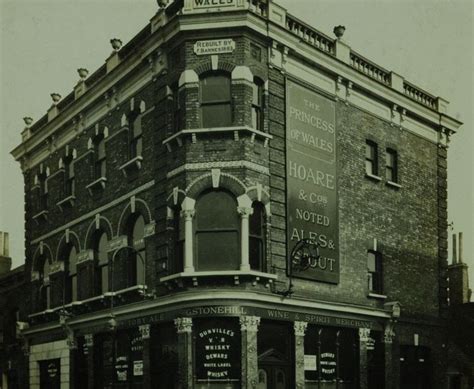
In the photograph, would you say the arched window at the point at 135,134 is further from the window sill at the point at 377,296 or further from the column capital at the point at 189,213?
the window sill at the point at 377,296

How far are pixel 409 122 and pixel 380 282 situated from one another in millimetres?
6832

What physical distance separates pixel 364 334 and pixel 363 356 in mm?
771

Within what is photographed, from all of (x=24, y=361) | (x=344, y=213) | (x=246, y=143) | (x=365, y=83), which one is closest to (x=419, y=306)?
(x=344, y=213)

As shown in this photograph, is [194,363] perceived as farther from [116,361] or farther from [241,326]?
[116,361]

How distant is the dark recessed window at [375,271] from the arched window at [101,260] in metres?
9.74

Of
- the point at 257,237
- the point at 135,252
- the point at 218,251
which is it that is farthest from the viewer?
the point at 135,252

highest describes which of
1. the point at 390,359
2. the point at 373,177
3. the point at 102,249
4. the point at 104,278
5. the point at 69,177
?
the point at 69,177

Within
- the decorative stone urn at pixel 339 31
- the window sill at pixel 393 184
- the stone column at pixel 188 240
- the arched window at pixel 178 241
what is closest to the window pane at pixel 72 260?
the arched window at pixel 178 241

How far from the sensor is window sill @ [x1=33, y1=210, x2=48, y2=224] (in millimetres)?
33719

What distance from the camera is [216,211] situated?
22781 millimetres

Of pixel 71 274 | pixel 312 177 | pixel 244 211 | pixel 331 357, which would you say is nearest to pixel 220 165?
pixel 244 211

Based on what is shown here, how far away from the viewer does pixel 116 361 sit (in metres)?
26.7

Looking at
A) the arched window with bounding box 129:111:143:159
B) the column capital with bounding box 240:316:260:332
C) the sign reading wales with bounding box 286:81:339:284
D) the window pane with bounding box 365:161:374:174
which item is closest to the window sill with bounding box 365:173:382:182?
the window pane with bounding box 365:161:374:174

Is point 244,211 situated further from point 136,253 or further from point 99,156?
point 99,156
